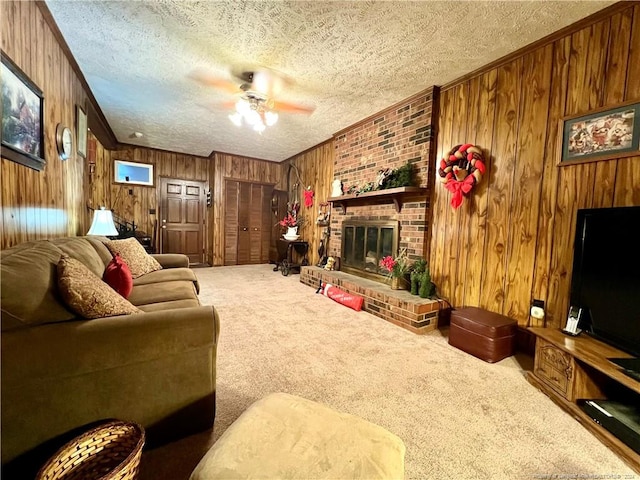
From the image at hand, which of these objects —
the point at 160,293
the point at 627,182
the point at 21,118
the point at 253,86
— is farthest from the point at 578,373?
the point at 21,118

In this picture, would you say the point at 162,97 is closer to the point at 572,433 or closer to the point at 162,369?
the point at 162,369

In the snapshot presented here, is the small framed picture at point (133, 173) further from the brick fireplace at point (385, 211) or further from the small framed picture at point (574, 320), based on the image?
the small framed picture at point (574, 320)

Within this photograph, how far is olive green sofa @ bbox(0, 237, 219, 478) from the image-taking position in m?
0.97

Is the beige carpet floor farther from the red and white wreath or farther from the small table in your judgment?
the small table

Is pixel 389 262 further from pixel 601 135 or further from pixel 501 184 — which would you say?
pixel 601 135

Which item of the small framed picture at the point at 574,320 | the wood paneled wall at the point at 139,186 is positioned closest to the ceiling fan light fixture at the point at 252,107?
the small framed picture at the point at 574,320

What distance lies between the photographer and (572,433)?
4.47 feet

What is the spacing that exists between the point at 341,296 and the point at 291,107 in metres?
2.56

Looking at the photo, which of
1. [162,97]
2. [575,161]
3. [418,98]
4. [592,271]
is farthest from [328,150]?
[592,271]

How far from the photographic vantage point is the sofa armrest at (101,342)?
96 centimetres

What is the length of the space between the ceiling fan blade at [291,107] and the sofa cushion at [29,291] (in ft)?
9.50

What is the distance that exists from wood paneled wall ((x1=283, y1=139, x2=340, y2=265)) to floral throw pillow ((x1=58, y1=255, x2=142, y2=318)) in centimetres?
353

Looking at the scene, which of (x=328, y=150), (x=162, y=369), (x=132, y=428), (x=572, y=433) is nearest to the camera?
(x=132, y=428)

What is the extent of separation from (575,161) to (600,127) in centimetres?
24
